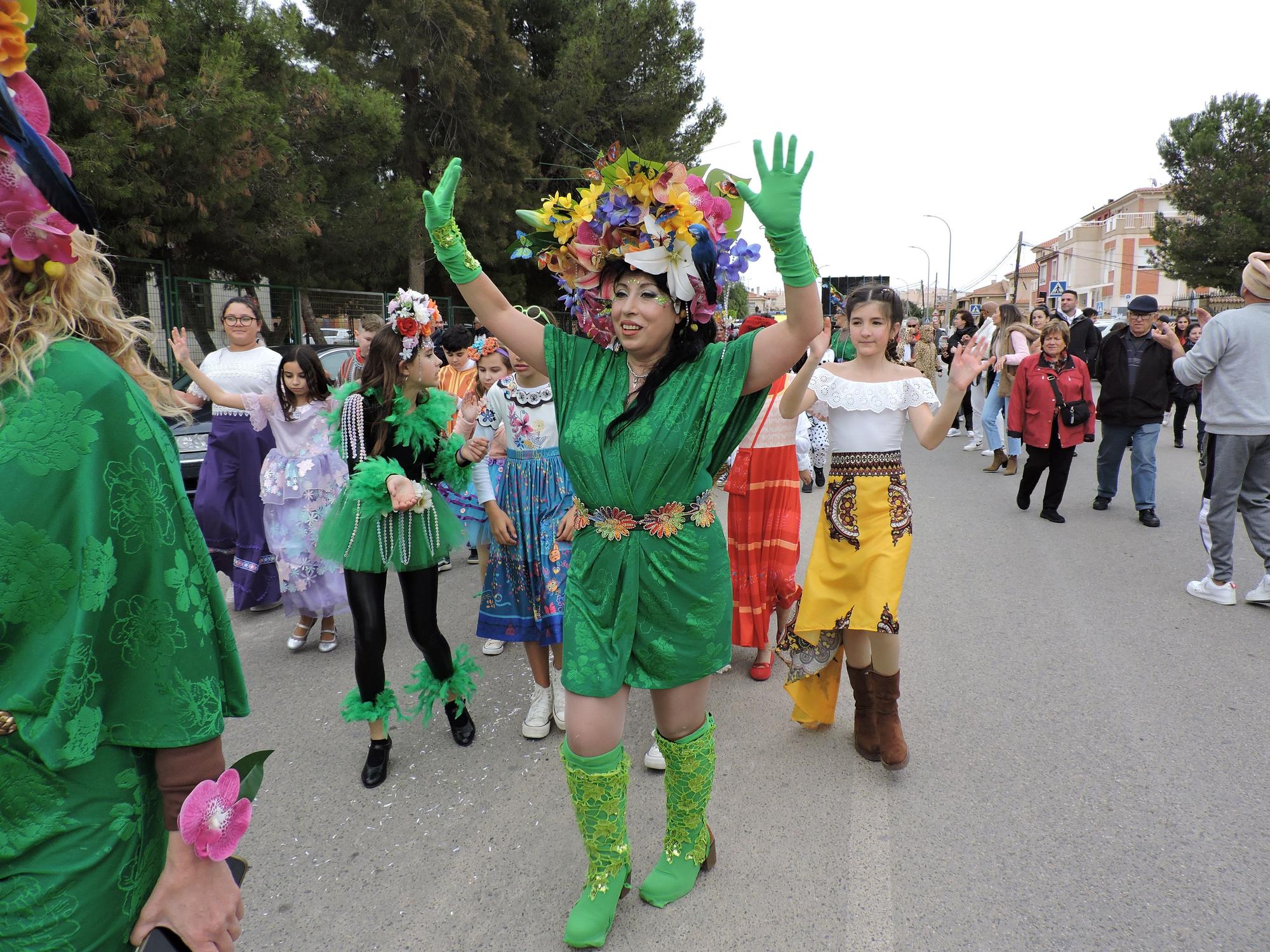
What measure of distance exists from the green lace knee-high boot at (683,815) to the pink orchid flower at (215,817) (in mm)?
1475

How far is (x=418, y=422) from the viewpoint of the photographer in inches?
138

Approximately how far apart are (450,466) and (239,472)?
8.11ft

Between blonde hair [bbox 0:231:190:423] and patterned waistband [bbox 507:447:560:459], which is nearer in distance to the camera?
blonde hair [bbox 0:231:190:423]

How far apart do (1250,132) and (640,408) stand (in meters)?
31.9

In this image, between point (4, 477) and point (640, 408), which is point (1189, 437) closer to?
point (640, 408)

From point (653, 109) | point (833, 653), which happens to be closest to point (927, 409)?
point (833, 653)

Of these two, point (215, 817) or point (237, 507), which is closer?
point (215, 817)

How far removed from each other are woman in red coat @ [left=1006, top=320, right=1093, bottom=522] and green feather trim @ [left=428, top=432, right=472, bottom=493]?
6.24 meters

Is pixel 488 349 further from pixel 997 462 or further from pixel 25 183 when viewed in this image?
pixel 997 462

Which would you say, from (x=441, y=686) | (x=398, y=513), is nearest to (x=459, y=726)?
(x=441, y=686)

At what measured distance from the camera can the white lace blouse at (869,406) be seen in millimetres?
3357

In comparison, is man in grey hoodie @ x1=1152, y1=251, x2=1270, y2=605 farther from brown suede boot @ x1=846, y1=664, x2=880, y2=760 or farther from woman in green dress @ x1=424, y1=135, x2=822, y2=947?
woman in green dress @ x1=424, y1=135, x2=822, y2=947

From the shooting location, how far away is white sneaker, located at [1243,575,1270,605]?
5.10 metres

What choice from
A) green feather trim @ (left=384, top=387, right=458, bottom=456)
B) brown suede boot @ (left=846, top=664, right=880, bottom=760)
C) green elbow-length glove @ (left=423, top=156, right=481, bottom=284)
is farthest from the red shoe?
green elbow-length glove @ (left=423, top=156, right=481, bottom=284)
